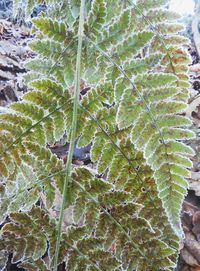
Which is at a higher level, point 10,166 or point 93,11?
point 93,11

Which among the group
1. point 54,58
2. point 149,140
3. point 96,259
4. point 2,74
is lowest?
point 96,259

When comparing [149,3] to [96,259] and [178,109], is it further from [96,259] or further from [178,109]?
[96,259]

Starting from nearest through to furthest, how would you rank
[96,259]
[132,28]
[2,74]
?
1. [96,259]
2. [132,28]
3. [2,74]

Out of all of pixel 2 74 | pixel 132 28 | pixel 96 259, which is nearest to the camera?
pixel 96 259

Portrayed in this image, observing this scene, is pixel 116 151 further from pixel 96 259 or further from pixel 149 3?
pixel 149 3

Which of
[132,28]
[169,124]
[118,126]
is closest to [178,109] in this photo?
[169,124]

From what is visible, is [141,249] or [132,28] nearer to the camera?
[141,249]
